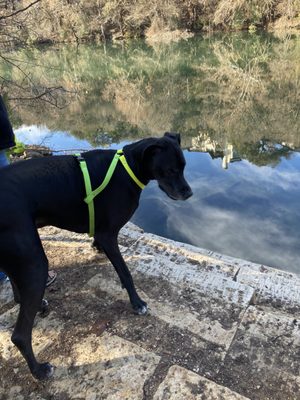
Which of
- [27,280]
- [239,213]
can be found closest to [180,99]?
[239,213]

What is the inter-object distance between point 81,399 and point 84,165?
163cm

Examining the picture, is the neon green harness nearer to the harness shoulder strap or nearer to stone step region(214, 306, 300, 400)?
the harness shoulder strap

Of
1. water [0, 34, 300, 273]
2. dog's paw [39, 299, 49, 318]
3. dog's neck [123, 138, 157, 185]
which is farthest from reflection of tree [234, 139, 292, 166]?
dog's paw [39, 299, 49, 318]

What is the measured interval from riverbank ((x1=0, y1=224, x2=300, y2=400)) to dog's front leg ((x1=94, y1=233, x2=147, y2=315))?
10 centimetres

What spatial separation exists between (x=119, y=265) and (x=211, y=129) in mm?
8945

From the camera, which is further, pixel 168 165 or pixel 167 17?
pixel 167 17

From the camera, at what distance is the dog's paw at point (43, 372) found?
8.12 feet

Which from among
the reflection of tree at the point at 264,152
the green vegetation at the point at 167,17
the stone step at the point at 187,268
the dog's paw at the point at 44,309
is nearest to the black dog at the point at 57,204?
the dog's paw at the point at 44,309

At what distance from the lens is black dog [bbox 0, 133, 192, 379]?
2.33m

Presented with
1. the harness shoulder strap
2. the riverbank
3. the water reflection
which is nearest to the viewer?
the riverbank

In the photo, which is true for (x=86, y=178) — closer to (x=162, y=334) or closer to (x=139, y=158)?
(x=139, y=158)

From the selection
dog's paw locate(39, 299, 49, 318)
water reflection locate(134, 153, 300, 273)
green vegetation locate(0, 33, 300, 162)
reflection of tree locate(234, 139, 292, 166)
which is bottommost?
water reflection locate(134, 153, 300, 273)

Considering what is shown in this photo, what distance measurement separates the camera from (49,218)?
106 inches

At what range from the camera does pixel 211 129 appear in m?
11.3
